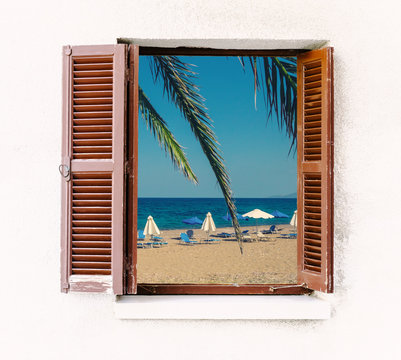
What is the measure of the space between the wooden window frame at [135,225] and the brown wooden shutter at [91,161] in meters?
0.06

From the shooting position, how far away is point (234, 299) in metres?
2.43

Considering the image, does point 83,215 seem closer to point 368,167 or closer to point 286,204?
point 368,167

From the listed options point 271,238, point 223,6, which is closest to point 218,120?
point 271,238

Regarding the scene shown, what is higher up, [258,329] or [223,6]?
[223,6]

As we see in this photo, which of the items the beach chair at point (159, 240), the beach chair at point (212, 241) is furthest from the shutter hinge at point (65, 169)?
the beach chair at point (212, 241)

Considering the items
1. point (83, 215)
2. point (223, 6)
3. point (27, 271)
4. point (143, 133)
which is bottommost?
point (27, 271)

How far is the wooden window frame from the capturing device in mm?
2312

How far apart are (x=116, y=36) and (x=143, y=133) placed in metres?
18.5

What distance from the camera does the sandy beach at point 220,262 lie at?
40.4 ft

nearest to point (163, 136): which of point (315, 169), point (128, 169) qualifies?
point (128, 169)

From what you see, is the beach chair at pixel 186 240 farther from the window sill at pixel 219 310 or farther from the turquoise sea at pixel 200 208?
the window sill at pixel 219 310

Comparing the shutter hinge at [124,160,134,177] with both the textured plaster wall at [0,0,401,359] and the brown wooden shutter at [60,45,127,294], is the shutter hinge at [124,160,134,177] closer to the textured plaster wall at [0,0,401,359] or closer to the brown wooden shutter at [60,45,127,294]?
the brown wooden shutter at [60,45,127,294]

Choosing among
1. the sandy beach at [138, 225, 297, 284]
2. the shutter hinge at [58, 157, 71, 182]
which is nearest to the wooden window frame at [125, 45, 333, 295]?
the shutter hinge at [58, 157, 71, 182]

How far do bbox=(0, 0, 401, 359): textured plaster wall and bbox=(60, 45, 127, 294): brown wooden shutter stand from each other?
0.32 feet
